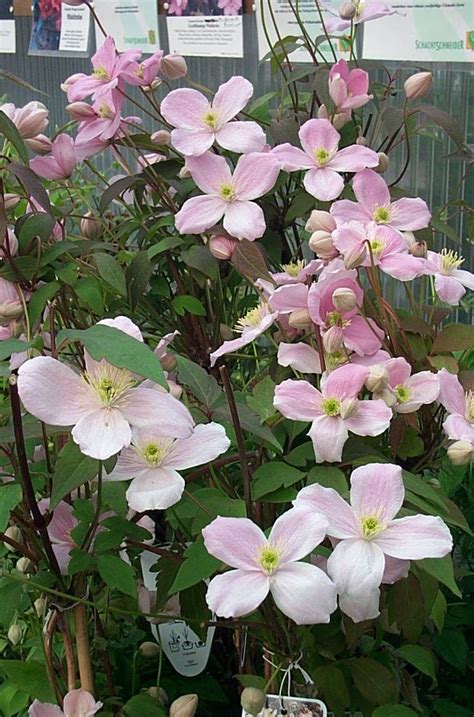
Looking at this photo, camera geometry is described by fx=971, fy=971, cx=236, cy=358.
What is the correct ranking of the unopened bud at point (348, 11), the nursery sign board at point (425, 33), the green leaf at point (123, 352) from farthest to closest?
the nursery sign board at point (425, 33)
the unopened bud at point (348, 11)
the green leaf at point (123, 352)

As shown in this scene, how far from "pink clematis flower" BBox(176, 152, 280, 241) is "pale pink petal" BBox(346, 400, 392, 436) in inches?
7.9

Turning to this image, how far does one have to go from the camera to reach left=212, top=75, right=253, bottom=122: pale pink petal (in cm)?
75

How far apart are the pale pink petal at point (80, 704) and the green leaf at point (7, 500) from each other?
147 millimetres

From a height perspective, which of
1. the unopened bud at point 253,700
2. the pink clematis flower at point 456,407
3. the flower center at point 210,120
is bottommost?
the unopened bud at point 253,700

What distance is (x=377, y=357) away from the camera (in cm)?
60

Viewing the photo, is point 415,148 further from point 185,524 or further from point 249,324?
point 185,524

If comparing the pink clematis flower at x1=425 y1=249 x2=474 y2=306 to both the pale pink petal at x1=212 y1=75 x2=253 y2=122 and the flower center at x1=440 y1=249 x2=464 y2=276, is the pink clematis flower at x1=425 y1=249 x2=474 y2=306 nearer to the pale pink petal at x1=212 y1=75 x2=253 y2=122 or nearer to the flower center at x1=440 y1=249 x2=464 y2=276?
the flower center at x1=440 y1=249 x2=464 y2=276

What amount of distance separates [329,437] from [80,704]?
0.79 ft

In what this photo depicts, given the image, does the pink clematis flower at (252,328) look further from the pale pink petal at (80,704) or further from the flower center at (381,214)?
the pale pink petal at (80,704)

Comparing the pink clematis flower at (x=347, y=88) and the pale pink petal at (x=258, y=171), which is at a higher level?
the pink clematis flower at (x=347, y=88)

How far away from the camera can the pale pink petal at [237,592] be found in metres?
0.49

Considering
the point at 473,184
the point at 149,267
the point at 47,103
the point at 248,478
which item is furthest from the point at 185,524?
the point at 47,103

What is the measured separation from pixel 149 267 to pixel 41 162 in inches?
5.4

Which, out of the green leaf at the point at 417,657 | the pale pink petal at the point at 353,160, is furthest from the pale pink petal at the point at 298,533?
the pale pink petal at the point at 353,160
